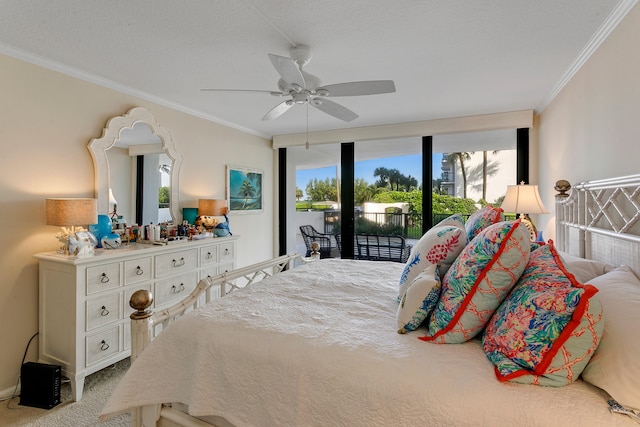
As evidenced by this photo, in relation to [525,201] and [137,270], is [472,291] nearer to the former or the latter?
[525,201]

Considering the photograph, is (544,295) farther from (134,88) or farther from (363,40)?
(134,88)

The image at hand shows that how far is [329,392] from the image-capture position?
103cm

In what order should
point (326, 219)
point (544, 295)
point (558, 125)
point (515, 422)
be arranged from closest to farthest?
1. point (515, 422)
2. point (544, 295)
3. point (558, 125)
4. point (326, 219)

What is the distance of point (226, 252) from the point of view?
3453 mm

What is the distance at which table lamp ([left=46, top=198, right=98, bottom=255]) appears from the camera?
220 centimetres

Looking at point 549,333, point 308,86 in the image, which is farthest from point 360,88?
A: point 549,333

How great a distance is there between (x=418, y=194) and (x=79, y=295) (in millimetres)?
3804

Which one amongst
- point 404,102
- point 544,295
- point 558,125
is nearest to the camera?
point 544,295

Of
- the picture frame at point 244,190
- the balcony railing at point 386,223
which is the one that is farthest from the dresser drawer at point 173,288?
the balcony railing at point 386,223

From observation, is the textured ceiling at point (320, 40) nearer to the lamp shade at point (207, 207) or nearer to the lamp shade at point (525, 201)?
the lamp shade at point (525, 201)

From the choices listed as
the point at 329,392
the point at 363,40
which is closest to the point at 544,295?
the point at 329,392

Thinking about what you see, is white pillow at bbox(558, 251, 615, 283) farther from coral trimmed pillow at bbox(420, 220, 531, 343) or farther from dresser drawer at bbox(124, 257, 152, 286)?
dresser drawer at bbox(124, 257, 152, 286)

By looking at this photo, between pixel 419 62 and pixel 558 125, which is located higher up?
pixel 419 62

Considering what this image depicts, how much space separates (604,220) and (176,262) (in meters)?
3.25
